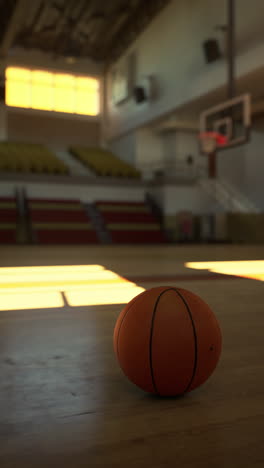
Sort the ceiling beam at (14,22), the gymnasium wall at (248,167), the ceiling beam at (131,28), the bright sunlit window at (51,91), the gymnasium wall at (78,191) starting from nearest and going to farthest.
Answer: the ceiling beam at (14,22)
the gymnasium wall at (78,191)
the gymnasium wall at (248,167)
the ceiling beam at (131,28)
the bright sunlit window at (51,91)

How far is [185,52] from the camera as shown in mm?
15078

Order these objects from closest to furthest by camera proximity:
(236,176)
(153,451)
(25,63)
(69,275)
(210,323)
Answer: (153,451) → (210,323) → (69,275) → (236,176) → (25,63)

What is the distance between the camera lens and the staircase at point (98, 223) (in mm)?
13625

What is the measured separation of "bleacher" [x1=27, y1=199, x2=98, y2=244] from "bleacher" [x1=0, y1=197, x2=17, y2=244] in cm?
49

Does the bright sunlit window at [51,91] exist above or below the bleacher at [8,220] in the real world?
above

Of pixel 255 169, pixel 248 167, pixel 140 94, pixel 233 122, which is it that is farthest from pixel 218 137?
pixel 140 94

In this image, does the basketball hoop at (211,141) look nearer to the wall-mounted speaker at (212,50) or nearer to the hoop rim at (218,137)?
the hoop rim at (218,137)

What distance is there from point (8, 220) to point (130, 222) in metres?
3.81

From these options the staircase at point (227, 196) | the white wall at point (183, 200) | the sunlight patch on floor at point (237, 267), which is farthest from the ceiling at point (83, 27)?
the sunlight patch on floor at point (237, 267)

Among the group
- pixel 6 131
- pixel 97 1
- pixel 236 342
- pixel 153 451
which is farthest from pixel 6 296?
pixel 6 131

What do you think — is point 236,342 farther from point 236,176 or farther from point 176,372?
point 236,176

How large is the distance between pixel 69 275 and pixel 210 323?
411cm

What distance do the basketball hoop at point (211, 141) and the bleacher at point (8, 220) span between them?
5.96 m

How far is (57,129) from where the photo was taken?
21.5 metres
